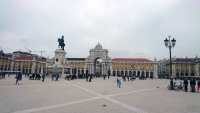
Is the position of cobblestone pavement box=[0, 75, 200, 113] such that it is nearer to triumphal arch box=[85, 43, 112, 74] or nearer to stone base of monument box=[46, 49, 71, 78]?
stone base of monument box=[46, 49, 71, 78]

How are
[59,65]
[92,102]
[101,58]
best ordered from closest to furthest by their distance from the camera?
[92,102], [59,65], [101,58]

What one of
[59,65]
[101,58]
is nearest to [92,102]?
[59,65]

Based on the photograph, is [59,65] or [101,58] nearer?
[59,65]

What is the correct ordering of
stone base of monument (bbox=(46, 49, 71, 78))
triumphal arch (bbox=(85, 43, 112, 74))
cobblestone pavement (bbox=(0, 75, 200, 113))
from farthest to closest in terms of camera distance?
1. triumphal arch (bbox=(85, 43, 112, 74))
2. stone base of monument (bbox=(46, 49, 71, 78))
3. cobblestone pavement (bbox=(0, 75, 200, 113))

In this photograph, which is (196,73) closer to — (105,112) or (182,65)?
(182,65)

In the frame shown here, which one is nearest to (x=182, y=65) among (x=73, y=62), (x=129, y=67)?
(x=129, y=67)

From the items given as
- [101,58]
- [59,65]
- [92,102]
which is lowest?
[92,102]

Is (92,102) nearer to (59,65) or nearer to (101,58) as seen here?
(59,65)

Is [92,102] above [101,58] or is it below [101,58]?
below

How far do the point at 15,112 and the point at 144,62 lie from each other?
9088cm

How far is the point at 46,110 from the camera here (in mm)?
6891

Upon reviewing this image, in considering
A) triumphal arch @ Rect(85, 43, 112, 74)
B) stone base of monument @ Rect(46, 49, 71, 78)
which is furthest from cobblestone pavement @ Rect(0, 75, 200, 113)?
triumphal arch @ Rect(85, 43, 112, 74)

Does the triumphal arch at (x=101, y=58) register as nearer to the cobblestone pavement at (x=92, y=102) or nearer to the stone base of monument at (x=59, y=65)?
the stone base of monument at (x=59, y=65)

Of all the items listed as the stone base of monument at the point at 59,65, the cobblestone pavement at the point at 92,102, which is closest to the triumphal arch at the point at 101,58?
the stone base of monument at the point at 59,65
